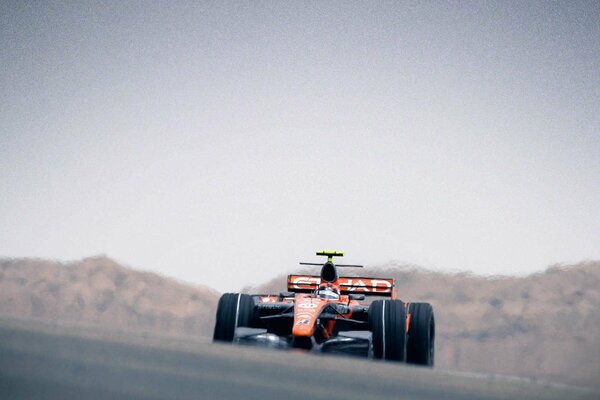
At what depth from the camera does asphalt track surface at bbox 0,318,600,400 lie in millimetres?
4141

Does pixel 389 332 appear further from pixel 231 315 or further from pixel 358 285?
pixel 358 285

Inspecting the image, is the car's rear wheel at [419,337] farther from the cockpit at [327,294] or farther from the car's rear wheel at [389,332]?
the car's rear wheel at [389,332]

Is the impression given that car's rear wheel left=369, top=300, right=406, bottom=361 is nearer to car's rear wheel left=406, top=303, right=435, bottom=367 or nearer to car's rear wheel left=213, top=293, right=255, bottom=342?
car's rear wheel left=406, top=303, right=435, bottom=367

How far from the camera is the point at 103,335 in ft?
25.9

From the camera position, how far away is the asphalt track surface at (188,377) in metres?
4.14

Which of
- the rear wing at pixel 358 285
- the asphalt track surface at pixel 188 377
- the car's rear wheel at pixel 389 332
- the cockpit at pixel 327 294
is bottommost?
the asphalt track surface at pixel 188 377

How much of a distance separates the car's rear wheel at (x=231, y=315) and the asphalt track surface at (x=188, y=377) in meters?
7.39

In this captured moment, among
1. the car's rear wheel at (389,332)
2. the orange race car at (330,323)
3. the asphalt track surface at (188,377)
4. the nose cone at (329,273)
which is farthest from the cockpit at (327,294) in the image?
the asphalt track surface at (188,377)

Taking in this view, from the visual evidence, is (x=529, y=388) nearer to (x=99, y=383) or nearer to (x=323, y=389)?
(x=323, y=389)

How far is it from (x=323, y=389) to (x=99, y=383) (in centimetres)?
137

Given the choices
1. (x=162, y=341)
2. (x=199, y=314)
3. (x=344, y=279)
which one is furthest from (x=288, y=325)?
(x=199, y=314)

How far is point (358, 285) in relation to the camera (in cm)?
1812

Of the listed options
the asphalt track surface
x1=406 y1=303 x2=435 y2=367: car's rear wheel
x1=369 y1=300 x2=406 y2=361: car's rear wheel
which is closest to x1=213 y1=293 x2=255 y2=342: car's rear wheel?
x1=369 y1=300 x2=406 y2=361: car's rear wheel

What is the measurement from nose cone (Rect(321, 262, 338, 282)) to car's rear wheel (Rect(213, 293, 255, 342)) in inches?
80.0
